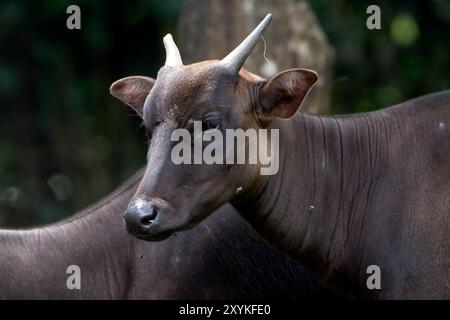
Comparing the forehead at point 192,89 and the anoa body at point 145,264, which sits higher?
the forehead at point 192,89

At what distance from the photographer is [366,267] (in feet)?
31.2

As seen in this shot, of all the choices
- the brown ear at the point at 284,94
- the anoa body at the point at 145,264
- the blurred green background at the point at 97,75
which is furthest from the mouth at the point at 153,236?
the blurred green background at the point at 97,75

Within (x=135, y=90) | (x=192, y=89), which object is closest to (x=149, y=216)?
(x=192, y=89)

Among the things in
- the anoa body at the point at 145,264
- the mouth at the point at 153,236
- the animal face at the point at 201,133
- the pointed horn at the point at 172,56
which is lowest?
the anoa body at the point at 145,264

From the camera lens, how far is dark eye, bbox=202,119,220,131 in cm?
899

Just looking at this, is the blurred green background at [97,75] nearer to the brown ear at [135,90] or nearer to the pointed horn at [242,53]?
the brown ear at [135,90]

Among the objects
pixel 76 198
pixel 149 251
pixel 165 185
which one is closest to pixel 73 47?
pixel 76 198

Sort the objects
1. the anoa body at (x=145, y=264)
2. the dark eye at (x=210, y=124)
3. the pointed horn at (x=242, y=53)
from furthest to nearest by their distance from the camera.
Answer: the anoa body at (x=145, y=264) < the pointed horn at (x=242, y=53) < the dark eye at (x=210, y=124)

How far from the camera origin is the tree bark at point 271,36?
44.4ft

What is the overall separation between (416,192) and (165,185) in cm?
174

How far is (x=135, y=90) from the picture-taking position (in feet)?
32.3

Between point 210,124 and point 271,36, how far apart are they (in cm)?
473

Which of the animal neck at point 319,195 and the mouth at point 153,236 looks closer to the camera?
the mouth at point 153,236

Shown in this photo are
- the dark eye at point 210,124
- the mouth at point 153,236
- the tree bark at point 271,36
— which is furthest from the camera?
the tree bark at point 271,36
